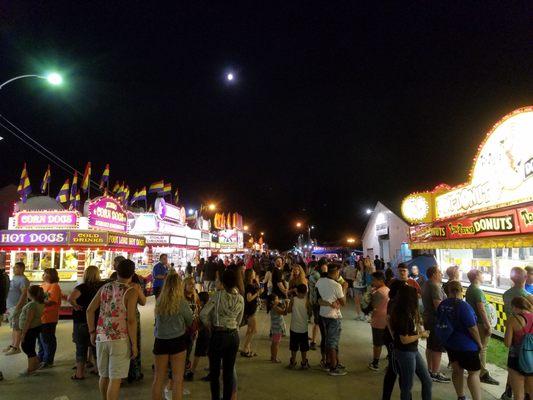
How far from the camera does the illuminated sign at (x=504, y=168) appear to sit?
888cm

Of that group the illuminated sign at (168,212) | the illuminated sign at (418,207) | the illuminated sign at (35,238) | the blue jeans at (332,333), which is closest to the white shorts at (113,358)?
the blue jeans at (332,333)

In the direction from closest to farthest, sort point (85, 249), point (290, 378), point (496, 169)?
point (290, 378), point (496, 169), point (85, 249)

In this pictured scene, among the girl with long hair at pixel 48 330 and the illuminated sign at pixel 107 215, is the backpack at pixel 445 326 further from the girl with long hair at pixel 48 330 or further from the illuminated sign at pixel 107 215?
the illuminated sign at pixel 107 215

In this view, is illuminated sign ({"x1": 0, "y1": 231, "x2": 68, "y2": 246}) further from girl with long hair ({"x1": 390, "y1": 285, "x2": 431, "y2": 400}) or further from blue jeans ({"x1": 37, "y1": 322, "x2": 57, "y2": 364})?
girl with long hair ({"x1": 390, "y1": 285, "x2": 431, "y2": 400})

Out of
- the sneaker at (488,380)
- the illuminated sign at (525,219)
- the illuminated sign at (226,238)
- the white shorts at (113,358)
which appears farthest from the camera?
the illuminated sign at (226,238)

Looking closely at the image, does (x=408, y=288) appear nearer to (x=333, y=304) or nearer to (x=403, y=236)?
(x=333, y=304)

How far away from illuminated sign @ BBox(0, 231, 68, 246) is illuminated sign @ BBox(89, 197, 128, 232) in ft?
4.16

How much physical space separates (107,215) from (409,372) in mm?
15724

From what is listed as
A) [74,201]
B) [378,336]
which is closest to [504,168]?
[378,336]

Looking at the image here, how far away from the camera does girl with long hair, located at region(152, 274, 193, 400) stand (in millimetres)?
4629

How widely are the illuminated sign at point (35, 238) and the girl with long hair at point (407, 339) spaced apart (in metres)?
13.8

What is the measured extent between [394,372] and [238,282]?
7.66 ft

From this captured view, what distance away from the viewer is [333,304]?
667 centimetres

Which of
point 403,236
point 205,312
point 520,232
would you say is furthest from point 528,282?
point 403,236
